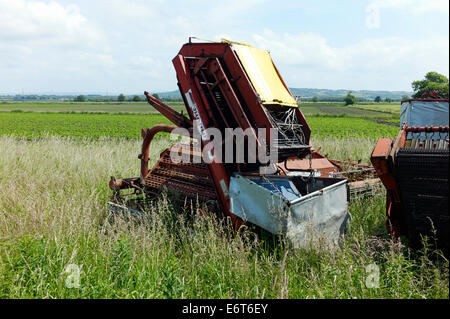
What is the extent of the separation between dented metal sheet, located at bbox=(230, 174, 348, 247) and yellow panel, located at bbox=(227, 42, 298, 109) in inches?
41.4

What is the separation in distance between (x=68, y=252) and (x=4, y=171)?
15.3ft

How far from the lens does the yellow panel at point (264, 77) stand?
4500mm

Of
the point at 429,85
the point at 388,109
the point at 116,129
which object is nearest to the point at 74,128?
the point at 116,129

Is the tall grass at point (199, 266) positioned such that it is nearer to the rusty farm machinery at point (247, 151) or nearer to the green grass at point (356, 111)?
the rusty farm machinery at point (247, 151)

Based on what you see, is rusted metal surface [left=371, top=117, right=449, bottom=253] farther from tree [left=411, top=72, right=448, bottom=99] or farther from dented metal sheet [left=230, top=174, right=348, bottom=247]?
tree [left=411, top=72, right=448, bottom=99]

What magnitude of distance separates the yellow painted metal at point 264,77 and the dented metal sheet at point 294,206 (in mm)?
1051

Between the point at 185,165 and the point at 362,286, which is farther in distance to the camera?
the point at 185,165

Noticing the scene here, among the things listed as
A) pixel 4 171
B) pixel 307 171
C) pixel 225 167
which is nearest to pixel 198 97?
pixel 225 167

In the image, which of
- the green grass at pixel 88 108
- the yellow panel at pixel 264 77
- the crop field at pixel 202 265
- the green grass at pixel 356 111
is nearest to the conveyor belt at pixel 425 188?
the crop field at pixel 202 265

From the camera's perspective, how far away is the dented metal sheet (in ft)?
11.4

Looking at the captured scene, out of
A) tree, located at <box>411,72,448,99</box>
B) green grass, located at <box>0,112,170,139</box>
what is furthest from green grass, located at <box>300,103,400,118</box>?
green grass, located at <box>0,112,170,139</box>

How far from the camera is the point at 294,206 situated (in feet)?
11.2
